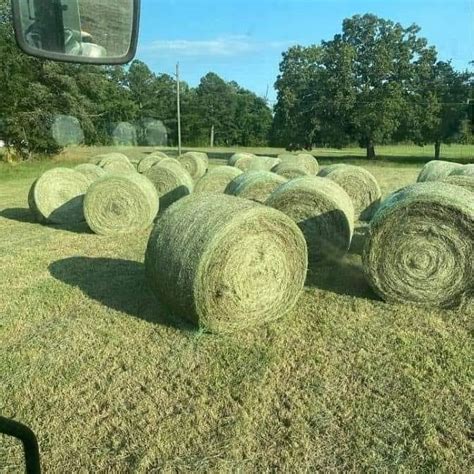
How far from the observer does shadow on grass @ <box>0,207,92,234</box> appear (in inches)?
428

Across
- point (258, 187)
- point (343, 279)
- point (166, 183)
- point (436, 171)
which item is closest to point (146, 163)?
point (166, 183)

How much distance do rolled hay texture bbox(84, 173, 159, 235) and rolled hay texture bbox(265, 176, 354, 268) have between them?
3577 millimetres

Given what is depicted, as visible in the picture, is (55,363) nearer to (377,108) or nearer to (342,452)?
(342,452)

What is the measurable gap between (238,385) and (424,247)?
286 centimetres

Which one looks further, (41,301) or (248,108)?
(248,108)

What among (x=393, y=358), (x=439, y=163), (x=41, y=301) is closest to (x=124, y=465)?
(x=393, y=358)

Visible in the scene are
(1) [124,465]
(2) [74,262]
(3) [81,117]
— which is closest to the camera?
(1) [124,465]

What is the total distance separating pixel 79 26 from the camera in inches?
52.4

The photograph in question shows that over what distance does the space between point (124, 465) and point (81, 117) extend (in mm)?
27592

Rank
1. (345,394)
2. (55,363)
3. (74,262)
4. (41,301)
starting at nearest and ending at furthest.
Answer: (345,394) < (55,363) < (41,301) < (74,262)

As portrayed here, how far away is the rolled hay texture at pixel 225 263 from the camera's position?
5293mm

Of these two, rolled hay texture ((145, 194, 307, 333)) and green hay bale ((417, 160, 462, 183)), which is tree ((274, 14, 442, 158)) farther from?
rolled hay texture ((145, 194, 307, 333))

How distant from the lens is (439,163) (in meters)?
15.0

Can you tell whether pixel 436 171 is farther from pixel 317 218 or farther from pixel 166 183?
pixel 317 218
